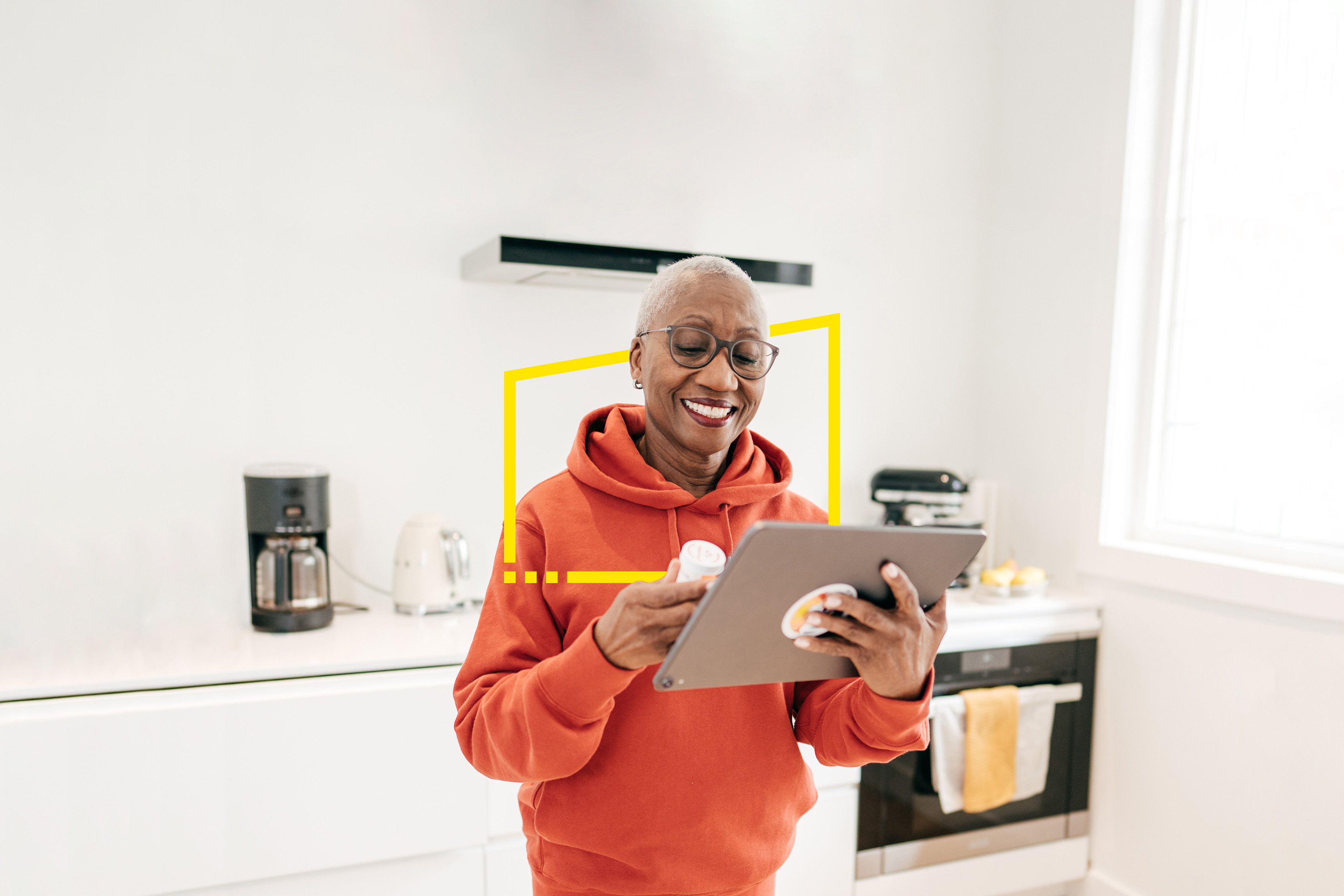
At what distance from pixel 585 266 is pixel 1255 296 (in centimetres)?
149

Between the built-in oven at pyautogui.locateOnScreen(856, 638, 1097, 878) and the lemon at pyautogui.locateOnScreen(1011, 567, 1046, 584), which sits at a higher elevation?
the lemon at pyautogui.locateOnScreen(1011, 567, 1046, 584)

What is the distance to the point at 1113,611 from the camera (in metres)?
2.18

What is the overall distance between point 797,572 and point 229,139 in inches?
66.9

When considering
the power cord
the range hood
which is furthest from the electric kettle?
the range hood

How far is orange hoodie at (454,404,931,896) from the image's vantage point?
853mm

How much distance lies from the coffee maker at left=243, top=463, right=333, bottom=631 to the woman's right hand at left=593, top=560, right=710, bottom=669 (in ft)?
4.02

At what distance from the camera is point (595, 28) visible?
2.15 metres

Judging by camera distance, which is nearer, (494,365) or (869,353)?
(494,365)

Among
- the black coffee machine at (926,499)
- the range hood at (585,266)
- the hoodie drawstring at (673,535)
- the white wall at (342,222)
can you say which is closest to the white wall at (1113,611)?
the black coffee machine at (926,499)

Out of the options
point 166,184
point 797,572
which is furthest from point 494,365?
point 797,572

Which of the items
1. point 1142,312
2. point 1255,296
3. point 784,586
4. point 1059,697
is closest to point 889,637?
point 784,586

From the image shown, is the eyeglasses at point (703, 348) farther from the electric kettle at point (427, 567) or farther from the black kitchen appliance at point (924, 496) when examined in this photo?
the black kitchen appliance at point (924, 496)

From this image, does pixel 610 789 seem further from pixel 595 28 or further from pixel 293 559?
pixel 595 28

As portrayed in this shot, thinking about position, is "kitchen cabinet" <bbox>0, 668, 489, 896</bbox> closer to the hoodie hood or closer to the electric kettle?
the electric kettle
